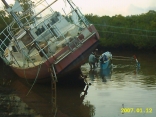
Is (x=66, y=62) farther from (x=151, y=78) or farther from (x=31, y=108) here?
(x=151, y=78)

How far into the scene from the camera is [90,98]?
12742mm

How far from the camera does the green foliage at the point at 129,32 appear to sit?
40.7 metres

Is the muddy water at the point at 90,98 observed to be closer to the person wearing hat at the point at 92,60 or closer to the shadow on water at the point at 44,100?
the shadow on water at the point at 44,100

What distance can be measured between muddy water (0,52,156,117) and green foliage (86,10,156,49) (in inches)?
938

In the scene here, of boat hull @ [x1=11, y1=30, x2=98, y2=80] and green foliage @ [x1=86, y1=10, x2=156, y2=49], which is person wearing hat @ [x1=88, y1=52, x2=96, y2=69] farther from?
green foliage @ [x1=86, y1=10, x2=156, y2=49]

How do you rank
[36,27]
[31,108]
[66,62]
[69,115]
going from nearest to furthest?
1. [69,115]
2. [31,108]
3. [66,62]
4. [36,27]

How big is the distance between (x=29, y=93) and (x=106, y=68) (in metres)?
7.96

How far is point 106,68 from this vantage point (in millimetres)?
21188

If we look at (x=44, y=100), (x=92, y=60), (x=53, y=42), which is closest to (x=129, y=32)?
(x=92, y=60)

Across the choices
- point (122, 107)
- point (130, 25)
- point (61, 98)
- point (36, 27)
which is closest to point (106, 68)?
point (36, 27)

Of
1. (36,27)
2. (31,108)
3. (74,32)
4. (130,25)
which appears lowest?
(130,25)

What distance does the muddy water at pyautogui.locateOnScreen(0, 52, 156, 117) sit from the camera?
10.6 metres

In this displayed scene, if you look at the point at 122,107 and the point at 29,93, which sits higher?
the point at 29,93
